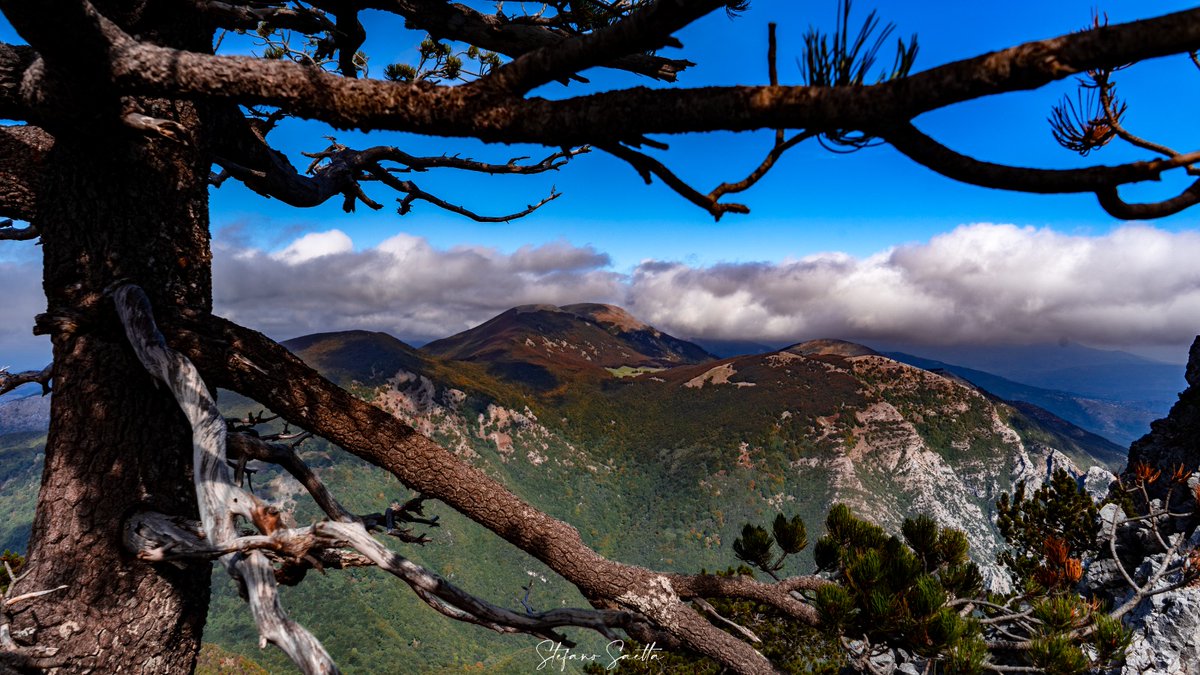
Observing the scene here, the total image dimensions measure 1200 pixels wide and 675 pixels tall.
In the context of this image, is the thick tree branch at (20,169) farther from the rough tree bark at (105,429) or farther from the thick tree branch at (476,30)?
the thick tree branch at (476,30)

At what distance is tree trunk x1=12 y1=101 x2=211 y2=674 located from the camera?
3.90 m

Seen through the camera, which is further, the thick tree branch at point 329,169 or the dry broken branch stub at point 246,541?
the thick tree branch at point 329,169

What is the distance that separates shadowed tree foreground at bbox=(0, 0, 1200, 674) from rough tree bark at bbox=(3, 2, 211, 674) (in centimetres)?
2

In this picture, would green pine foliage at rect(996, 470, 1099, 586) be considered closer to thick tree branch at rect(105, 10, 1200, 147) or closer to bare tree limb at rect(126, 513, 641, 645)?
bare tree limb at rect(126, 513, 641, 645)

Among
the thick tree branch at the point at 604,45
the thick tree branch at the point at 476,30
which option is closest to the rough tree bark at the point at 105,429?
the thick tree branch at the point at 476,30

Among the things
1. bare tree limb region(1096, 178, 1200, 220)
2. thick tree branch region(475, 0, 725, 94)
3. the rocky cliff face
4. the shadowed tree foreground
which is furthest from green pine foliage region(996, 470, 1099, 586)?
thick tree branch region(475, 0, 725, 94)

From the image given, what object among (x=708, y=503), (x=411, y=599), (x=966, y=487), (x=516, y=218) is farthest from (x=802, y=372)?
(x=516, y=218)

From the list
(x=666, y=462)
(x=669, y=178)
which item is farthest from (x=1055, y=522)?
(x=666, y=462)

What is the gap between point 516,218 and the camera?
7.47 meters

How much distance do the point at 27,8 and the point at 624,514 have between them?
15097 cm

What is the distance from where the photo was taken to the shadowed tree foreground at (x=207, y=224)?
2012 mm

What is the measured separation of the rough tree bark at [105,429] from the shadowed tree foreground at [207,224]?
0.05 ft

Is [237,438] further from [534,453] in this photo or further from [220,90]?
[534,453]

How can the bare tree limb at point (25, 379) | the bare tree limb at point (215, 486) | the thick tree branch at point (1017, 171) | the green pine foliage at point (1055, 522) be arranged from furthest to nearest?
1. the green pine foliage at point (1055, 522)
2. the bare tree limb at point (25, 379)
3. the bare tree limb at point (215, 486)
4. the thick tree branch at point (1017, 171)
